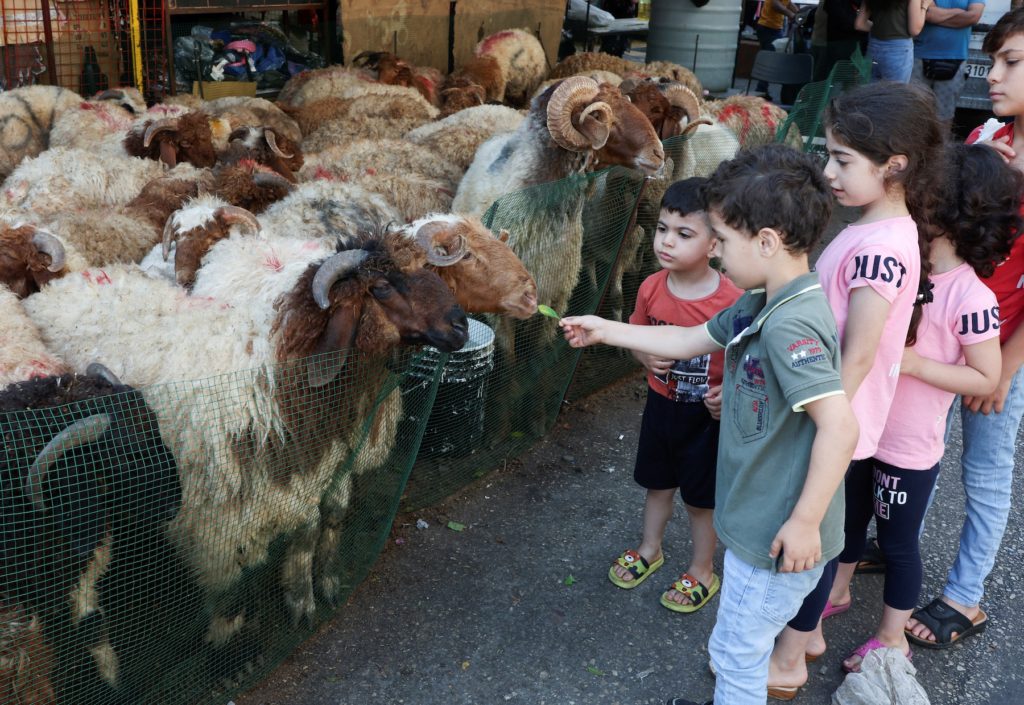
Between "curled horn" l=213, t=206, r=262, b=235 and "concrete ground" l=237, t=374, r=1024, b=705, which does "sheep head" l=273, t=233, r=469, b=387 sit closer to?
"concrete ground" l=237, t=374, r=1024, b=705

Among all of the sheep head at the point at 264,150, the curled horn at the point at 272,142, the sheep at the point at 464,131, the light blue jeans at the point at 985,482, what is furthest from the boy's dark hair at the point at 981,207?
the curled horn at the point at 272,142

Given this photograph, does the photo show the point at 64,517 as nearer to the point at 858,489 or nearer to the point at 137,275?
the point at 137,275

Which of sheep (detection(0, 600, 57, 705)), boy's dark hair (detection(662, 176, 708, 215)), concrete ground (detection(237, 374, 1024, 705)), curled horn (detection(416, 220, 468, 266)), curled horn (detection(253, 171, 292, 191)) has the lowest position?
concrete ground (detection(237, 374, 1024, 705))

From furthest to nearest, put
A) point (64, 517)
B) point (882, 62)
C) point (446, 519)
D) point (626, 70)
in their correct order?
point (626, 70)
point (882, 62)
point (446, 519)
point (64, 517)

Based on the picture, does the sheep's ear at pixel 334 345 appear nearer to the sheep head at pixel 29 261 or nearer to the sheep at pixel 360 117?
the sheep head at pixel 29 261

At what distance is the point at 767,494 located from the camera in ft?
8.89

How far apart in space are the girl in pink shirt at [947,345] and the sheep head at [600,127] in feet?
8.69

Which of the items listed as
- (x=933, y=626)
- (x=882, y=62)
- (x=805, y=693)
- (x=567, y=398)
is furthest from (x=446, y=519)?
(x=882, y=62)

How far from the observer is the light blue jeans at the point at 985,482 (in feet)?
12.4

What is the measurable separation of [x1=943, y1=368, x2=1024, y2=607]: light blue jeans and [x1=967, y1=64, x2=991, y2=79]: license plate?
7563mm

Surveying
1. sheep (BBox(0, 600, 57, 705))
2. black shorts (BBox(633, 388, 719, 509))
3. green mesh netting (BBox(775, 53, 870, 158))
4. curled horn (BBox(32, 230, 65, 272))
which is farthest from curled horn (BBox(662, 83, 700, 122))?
sheep (BBox(0, 600, 57, 705))

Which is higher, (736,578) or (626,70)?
(626,70)

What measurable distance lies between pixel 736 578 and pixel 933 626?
5.69 feet

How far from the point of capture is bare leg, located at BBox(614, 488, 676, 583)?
4.14m
